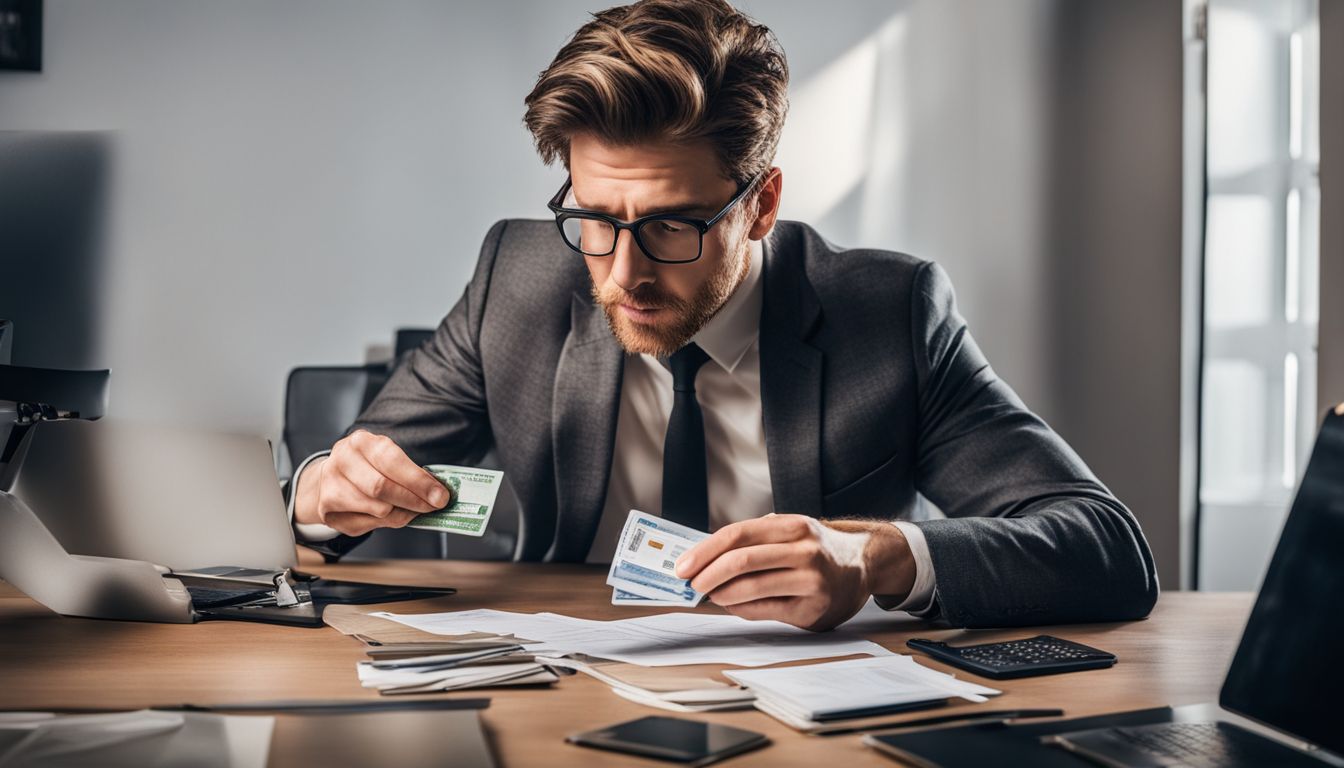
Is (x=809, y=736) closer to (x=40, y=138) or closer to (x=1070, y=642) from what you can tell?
(x=1070, y=642)

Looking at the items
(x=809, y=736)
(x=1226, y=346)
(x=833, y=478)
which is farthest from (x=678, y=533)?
(x=1226, y=346)

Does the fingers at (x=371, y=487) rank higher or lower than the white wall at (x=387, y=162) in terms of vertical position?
lower

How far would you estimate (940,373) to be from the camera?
1.58 meters

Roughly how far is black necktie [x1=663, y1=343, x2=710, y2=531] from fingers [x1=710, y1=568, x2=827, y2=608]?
0.56 metres

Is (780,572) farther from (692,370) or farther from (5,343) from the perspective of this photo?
(5,343)

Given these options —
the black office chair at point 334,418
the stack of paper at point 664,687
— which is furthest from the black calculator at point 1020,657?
the black office chair at point 334,418

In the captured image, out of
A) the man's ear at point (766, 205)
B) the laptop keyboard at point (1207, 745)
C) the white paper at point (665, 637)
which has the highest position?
the man's ear at point (766, 205)

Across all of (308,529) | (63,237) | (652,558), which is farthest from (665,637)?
(63,237)

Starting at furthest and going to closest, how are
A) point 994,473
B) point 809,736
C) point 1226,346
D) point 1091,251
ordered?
point 1091,251 < point 1226,346 < point 994,473 < point 809,736

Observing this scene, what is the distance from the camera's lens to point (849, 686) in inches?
33.8

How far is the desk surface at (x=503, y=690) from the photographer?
765 millimetres

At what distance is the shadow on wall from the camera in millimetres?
3148

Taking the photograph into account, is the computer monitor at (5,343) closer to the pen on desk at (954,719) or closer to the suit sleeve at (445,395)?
the suit sleeve at (445,395)

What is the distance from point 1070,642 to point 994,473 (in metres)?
0.41
